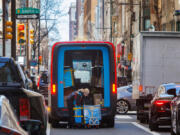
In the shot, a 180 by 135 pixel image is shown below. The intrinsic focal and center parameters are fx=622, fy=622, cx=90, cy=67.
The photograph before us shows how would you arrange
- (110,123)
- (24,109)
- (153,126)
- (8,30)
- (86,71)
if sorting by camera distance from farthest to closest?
(8,30)
(86,71)
(110,123)
(153,126)
(24,109)

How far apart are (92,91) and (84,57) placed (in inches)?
44.5

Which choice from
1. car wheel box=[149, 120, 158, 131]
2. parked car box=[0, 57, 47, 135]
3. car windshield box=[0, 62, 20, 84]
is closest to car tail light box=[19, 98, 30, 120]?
parked car box=[0, 57, 47, 135]

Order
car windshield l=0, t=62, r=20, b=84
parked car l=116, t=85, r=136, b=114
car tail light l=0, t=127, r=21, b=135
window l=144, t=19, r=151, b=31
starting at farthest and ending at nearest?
1. window l=144, t=19, r=151, b=31
2. parked car l=116, t=85, r=136, b=114
3. car windshield l=0, t=62, r=20, b=84
4. car tail light l=0, t=127, r=21, b=135

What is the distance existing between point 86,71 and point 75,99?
1.06m

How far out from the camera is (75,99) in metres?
18.8

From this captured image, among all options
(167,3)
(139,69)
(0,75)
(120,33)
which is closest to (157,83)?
(139,69)

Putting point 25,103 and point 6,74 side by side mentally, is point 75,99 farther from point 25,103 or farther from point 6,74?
point 25,103

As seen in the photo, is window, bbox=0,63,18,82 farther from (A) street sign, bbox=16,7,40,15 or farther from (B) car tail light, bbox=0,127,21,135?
(A) street sign, bbox=16,7,40,15

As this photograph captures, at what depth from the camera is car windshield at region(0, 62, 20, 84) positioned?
11.5m

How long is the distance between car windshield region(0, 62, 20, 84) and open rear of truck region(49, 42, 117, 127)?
21.1 feet

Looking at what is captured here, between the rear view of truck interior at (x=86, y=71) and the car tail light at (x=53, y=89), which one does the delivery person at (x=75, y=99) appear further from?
the car tail light at (x=53, y=89)

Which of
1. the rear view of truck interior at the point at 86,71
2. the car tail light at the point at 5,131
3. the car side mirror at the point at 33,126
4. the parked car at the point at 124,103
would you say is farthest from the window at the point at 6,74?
the parked car at the point at 124,103

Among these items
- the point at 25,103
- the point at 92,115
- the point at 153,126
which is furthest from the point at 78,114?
the point at 25,103

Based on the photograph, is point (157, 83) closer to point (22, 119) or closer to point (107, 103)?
point (107, 103)
